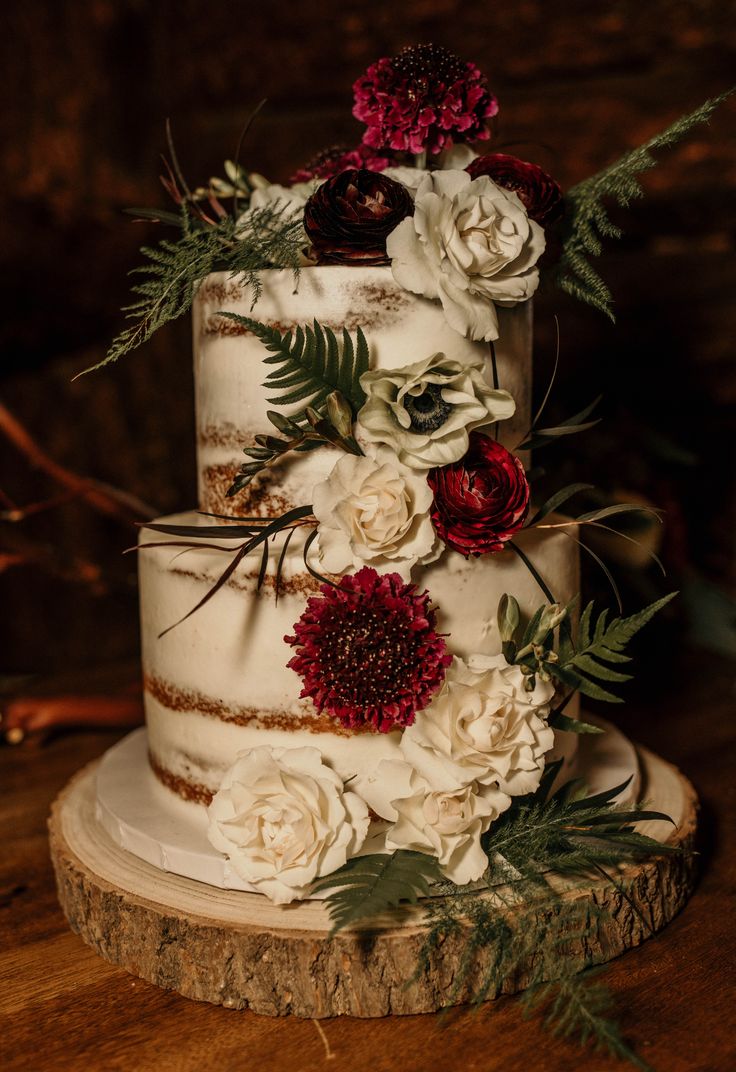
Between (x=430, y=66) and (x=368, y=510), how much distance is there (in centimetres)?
49

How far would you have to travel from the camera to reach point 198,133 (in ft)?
8.79

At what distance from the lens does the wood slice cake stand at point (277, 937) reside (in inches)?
37.1

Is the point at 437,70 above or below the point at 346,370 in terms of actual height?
above

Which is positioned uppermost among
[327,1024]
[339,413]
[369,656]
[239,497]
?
[339,413]

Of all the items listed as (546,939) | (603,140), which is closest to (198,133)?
(603,140)

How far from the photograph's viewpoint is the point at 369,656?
0.95m

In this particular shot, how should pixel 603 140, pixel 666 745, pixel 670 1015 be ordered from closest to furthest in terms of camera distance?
pixel 670 1015 → pixel 666 745 → pixel 603 140

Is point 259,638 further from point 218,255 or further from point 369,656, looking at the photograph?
point 218,255

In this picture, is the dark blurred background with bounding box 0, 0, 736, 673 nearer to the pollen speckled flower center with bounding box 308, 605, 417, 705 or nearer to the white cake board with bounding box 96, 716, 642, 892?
the white cake board with bounding box 96, 716, 642, 892

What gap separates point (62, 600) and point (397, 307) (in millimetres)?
1864

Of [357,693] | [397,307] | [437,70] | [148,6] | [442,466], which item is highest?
[148,6]

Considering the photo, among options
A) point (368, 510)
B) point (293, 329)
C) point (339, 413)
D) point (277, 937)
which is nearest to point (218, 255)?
point (293, 329)

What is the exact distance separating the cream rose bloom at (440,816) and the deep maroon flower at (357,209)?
0.52 metres

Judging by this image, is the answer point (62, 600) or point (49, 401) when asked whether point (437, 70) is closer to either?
point (49, 401)
